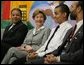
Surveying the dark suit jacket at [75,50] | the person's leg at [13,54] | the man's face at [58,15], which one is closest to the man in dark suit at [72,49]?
the dark suit jacket at [75,50]

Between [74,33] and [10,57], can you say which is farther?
[10,57]

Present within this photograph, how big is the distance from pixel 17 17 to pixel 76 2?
1006mm

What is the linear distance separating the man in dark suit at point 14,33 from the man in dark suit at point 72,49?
61 cm

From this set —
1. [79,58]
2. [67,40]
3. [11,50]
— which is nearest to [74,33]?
[67,40]

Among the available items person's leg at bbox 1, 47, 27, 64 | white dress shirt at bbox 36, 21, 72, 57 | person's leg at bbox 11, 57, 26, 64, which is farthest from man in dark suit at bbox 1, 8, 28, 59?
white dress shirt at bbox 36, 21, 72, 57

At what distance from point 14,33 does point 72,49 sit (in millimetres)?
1093

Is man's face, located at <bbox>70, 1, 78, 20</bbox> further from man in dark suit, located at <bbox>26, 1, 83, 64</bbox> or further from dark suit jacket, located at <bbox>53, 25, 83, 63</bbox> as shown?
dark suit jacket, located at <bbox>53, 25, 83, 63</bbox>

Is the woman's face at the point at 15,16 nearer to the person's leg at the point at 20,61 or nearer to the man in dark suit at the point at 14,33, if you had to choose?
the man in dark suit at the point at 14,33

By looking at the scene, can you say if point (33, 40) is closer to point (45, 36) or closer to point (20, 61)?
point (45, 36)

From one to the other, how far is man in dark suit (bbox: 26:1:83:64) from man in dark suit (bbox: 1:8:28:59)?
611mm

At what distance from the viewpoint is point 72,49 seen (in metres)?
3.34

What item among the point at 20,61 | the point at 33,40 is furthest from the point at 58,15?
the point at 20,61

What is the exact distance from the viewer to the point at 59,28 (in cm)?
367

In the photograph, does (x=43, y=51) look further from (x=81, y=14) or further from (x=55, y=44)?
(x=81, y=14)
